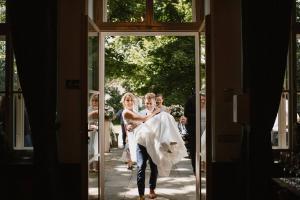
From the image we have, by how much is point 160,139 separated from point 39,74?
2.44 metres

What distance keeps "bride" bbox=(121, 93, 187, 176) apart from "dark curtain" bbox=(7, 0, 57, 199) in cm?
179

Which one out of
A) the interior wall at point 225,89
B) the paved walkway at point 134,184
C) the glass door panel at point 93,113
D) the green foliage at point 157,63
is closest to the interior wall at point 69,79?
the glass door panel at point 93,113

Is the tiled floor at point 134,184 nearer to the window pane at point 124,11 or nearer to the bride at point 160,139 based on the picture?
the bride at point 160,139

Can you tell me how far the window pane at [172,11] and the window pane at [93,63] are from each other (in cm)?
80

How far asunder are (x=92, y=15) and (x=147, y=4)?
0.67 meters

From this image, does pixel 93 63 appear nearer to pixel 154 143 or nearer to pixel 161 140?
pixel 154 143

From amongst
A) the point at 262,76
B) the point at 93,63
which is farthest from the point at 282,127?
the point at 93,63

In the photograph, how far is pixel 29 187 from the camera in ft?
15.0

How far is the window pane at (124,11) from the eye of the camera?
17.0 feet

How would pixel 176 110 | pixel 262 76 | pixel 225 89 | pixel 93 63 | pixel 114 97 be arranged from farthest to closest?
pixel 114 97, pixel 176 110, pixel 93 63, pixel 225 89, pixel 262 76

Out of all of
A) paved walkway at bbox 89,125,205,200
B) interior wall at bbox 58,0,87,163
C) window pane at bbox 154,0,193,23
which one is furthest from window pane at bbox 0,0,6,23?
paved walkway at bbox 89,125,205,200

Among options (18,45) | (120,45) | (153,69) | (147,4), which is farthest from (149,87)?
(18,45)

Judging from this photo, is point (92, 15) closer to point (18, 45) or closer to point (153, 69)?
point (18, 45)

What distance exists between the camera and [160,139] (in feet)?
20.5
